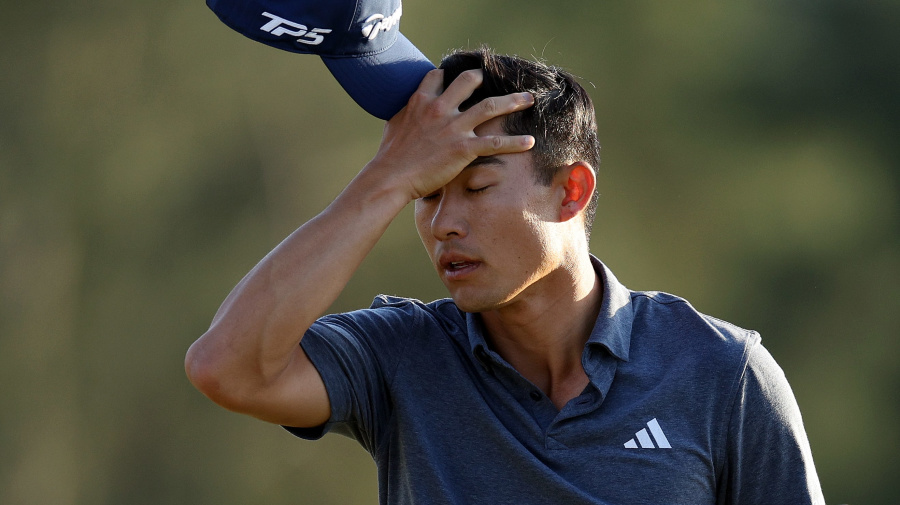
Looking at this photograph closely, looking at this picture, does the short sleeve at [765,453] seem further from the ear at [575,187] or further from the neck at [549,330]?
the ear at [575,187]

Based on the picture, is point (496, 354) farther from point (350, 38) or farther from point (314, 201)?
point (314, 201)

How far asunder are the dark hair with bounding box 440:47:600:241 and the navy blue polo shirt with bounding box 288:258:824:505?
377mm

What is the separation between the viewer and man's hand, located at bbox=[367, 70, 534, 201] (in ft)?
6.23

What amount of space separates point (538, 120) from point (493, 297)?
0.43m

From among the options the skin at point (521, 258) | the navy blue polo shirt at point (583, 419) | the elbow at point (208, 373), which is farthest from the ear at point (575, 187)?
the elbow at point (208, 373)

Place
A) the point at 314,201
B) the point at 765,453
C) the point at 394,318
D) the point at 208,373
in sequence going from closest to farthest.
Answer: the point at 208,373, the point at 765,453, the point at 394,318, the point at 314,201

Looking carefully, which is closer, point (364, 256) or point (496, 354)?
point (364, 256)

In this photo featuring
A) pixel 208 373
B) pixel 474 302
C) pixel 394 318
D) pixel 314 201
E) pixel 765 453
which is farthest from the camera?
pixel 314 201

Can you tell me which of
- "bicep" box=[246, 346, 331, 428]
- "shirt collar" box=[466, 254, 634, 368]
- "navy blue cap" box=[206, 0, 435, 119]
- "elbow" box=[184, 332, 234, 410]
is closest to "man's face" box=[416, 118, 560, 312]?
"shirt collar" box=[466, 254, 634, 368]

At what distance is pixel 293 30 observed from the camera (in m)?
1.79

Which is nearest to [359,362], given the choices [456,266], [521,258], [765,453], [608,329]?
[456,266]

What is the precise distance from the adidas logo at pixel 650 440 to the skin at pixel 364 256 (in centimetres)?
19

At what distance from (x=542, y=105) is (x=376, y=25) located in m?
0.45

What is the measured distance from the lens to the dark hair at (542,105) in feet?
6.86
